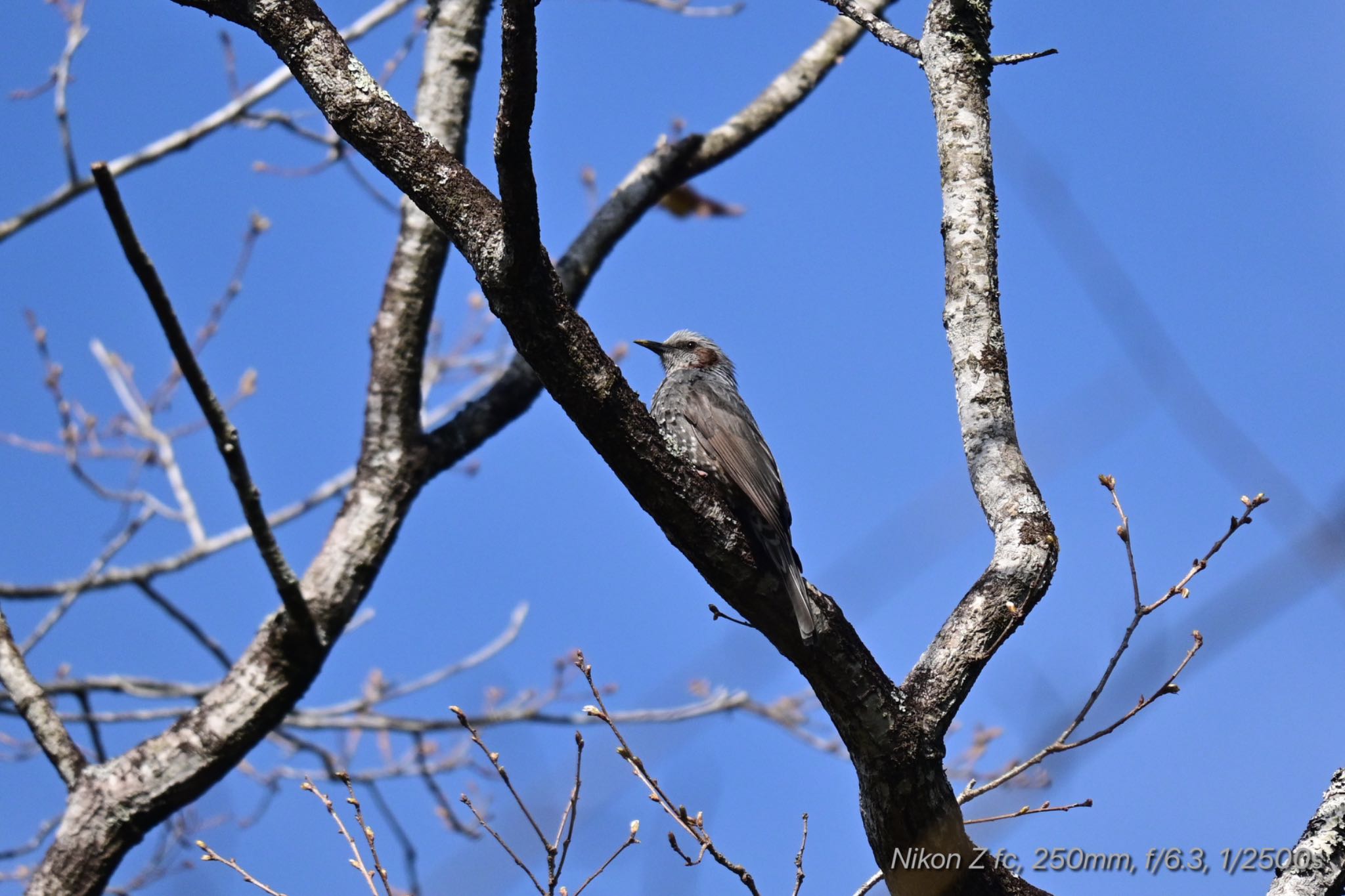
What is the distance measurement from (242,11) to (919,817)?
2.81 meters

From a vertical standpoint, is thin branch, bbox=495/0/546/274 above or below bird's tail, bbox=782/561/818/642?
above

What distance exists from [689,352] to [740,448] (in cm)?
213

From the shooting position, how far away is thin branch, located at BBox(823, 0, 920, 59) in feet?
12.8

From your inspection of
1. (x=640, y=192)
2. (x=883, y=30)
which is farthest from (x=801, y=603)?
(x=640, y=192)

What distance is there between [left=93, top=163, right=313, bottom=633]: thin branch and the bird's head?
256cm

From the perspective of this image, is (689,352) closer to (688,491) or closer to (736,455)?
(736,455)

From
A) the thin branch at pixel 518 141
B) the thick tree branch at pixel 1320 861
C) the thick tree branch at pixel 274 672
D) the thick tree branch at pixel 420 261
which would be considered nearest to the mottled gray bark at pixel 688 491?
the thin branch at pixel 518 141

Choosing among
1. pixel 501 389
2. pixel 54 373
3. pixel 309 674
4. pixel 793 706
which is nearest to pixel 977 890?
pixel 309 674

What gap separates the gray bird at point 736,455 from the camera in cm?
279

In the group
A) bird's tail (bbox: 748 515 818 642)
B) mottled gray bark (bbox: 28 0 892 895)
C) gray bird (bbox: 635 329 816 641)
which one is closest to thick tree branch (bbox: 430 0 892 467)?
mottled gray bark (bbox: 28 0 892 895)

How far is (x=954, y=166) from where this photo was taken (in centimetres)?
372

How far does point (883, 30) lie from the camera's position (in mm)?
3920

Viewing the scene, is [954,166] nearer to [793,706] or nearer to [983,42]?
[983,42]

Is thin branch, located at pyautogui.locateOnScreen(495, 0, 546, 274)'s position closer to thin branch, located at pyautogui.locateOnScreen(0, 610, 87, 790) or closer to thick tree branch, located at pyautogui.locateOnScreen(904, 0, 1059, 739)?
thick tree branch, located at pyautogui.locateOnScreen(904, 0, 1059, 739)
